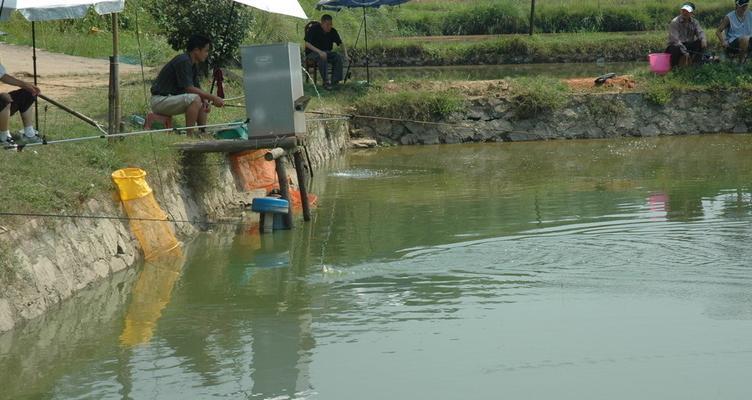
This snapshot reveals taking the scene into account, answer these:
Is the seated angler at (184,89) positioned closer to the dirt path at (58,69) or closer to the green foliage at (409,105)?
the dirt path at (58,69)

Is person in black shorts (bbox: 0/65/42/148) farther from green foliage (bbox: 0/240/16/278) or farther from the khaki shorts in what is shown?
green foliage (bbox: 0/240/16/278)

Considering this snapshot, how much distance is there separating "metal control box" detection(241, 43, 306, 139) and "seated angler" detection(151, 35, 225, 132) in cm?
86

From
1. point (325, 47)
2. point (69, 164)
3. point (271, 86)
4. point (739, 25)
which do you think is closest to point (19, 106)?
point (69, 164)

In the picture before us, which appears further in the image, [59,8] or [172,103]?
[172,103]

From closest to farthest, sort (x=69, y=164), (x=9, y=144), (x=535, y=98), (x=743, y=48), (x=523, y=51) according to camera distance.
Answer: (x=9, y=144)
(x=69, y=164)
(x=535, y=98)
(x=743, y=48)
(x=523, y=51)

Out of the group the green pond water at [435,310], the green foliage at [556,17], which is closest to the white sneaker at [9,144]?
the green pond water at [435,310]

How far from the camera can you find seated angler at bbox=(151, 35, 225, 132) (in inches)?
558

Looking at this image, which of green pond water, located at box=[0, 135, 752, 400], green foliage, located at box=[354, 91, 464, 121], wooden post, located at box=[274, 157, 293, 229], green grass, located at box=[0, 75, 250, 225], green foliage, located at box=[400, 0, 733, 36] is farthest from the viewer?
green foliage, located at box=[400, 0, 733, 36]

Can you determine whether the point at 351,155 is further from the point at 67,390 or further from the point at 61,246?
the point at 67,390

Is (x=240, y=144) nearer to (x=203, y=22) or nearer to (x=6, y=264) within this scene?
(x=6, y=264)

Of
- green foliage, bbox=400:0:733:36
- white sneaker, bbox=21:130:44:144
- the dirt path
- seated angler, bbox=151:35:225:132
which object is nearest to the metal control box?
seated angler, bbox=151:35:225:132

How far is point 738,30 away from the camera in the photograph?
74.2ft

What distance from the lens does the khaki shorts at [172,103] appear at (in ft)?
46.5

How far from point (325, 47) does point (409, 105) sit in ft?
6.84
